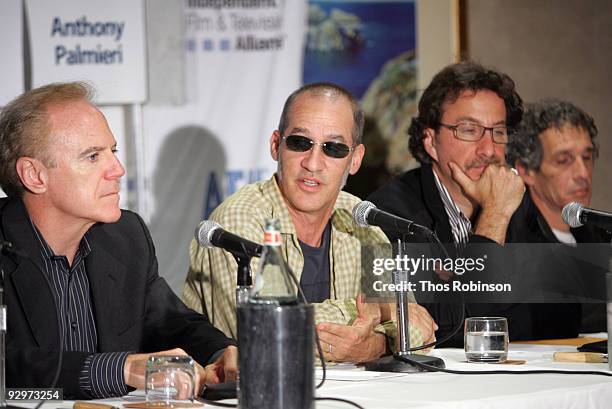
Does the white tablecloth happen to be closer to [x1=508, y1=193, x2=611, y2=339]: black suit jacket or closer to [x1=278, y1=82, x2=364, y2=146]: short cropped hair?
[x1=508, y1=193, x2=611, y2=339]: black suit jacket

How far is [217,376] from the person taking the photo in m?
2.58

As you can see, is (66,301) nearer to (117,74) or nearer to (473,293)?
(473,293)

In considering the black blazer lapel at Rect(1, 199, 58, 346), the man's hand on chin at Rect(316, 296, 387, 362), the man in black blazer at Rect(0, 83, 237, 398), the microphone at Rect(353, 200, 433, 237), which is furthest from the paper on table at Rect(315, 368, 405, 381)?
the black blazer lapel at Rect(1, 199, 58, 346)

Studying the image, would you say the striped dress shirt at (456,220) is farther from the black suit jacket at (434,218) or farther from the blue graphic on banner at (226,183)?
the blue graphic on banner at (226,183)

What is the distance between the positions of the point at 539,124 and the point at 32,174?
2582mm

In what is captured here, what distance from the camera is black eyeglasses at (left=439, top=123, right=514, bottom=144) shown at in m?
4.05

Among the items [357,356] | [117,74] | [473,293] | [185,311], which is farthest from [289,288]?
[117,74]

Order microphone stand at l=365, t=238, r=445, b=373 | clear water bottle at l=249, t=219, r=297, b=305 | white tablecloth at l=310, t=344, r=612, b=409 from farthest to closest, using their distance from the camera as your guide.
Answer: microphone stand at l=365, t=238, r=445, b=373
white tablecloth at l=310, t=344, r=612, b=409
clear water bottle at l=249, t=219, r=297, b=305

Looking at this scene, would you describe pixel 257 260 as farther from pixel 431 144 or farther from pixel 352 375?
pixel 431 144

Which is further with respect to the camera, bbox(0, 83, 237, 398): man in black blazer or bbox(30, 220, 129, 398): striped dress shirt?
bbox(30, 220, 129, 398): striped dress shirt

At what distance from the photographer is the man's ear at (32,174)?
9.26 ft

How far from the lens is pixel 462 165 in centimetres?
404

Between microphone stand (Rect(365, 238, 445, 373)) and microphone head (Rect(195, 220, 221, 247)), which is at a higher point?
microphone head (Rect(195, 220, 221, 247))

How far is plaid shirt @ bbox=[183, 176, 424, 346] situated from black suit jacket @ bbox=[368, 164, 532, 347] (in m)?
0.16
